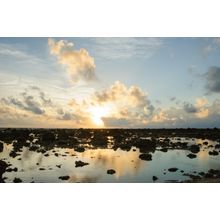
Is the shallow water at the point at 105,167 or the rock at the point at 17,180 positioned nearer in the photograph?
the rock at the point at 17,180

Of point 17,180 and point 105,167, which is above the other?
point 105,167

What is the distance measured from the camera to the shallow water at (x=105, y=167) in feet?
44.7

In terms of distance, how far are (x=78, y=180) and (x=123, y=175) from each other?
6.04 ft

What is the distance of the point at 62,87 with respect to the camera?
51.2 feet

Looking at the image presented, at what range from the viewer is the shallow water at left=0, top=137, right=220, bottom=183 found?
13617 mm

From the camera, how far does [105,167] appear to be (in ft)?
52.3

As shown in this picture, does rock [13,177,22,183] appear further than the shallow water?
No

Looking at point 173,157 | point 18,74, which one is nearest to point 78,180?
point 18,74

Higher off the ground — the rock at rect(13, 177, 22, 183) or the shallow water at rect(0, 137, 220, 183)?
the shallow water at rect(0, 137, 220, 183)

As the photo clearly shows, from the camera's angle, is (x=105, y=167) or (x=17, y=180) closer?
(x=17, y=180)

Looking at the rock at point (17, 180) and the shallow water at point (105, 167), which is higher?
the shallow water at point (105, 167)
